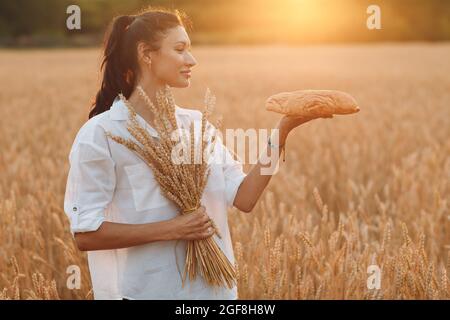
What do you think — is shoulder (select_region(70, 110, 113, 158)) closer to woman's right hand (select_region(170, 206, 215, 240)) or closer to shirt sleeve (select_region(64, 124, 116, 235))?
shirt sleeve (select_region(64, 124, 116, 235))

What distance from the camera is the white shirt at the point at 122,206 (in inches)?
70.6

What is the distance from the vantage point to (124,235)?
5.82 ft

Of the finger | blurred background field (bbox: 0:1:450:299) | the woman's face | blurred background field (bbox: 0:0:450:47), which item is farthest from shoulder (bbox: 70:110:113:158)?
blurred background field (bbox: 0:0:450:47)

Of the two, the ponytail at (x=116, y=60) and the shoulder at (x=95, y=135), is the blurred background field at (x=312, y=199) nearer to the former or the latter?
the shoulder at (x=95, y=135)

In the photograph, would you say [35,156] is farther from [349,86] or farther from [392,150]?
[349,86]

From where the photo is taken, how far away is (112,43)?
6.51 ft

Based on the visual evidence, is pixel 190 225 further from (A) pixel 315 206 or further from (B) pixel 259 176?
(A) pixel 315 206

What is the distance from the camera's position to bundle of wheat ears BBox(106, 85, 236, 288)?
5.85 feet

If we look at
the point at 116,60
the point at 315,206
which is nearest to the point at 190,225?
the point at 116,60

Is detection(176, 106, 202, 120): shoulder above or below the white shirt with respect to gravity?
above

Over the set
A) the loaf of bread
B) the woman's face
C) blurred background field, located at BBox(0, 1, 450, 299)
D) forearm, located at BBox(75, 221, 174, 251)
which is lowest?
blurred background field, located at BBox(0, 1, 450, 299)

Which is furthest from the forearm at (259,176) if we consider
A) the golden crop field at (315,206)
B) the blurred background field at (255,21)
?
the blurred background field at (255,21)

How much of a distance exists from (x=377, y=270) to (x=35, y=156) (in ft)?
12.7

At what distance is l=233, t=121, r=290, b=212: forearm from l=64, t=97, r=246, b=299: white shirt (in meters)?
0.24
